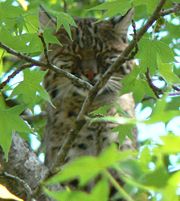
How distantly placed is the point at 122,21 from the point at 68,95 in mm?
957

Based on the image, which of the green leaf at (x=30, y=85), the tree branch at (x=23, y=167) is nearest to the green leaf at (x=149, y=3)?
the green leaf at (x=30, y=85)

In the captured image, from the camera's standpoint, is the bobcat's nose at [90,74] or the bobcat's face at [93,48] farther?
the bobcat's face at [93,48]

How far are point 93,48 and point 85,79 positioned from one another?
0.63 m

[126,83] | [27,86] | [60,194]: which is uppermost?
[60,194]

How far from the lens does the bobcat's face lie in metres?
5.54

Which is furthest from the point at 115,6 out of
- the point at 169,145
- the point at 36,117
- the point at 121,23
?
the point at 121,23

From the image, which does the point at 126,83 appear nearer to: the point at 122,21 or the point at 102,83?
the point at 102,83

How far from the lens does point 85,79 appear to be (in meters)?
5.22

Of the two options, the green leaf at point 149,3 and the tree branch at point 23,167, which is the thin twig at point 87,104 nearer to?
the green leaf at point 149,3

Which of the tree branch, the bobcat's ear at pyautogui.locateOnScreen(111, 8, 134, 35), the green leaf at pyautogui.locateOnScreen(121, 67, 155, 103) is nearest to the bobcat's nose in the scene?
the bobcat's ear at pyautogui.locateOnScreen(111, 8, 134, 35)

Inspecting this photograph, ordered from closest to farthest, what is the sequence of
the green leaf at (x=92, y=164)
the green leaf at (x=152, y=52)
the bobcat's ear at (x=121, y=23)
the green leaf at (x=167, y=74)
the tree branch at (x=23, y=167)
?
the green leaf at (x=92, y=164)
the green leaf at (x=167, y=74)
the green leaf at (x=152, y=52)
the tree branch at (x=23, y=167)
the bobcat's ear at (x=121, y=23)

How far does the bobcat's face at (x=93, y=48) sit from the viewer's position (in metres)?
5.54

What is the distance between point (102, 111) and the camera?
11.5 feet

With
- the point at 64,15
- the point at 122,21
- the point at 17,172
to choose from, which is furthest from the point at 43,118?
the point at 64,15
